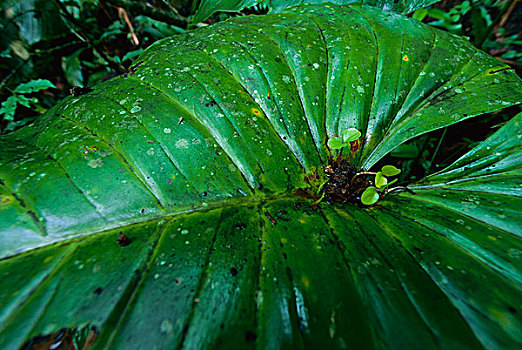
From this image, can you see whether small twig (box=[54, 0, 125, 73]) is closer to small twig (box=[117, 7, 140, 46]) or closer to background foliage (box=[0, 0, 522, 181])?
background foliage (box=[0, 0, 522, 181])

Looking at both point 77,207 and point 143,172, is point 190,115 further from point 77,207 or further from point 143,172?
point 77,207

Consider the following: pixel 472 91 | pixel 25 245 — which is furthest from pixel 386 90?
pixel 25 245

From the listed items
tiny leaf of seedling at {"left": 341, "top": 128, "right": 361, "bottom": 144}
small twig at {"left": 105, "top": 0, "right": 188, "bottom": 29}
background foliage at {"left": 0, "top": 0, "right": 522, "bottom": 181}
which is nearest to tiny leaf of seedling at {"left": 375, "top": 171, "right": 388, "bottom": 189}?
tiny leaf of seedling at {"left": 341, "top": 128, "right": 361, "bottom": 144}

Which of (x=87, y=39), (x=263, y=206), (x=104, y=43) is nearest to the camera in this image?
(x=263, y=206)

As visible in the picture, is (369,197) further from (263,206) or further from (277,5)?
(277,5)

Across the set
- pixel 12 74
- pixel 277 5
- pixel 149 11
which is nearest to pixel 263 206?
pixel 277 5
